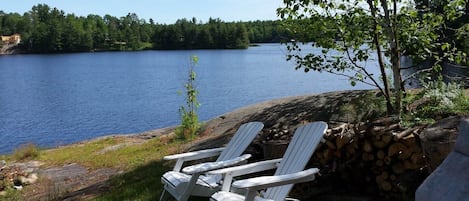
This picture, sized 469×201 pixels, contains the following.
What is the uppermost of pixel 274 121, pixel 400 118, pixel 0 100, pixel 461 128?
pixel 461 128

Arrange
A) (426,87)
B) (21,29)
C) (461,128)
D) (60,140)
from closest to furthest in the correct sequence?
1. (461,128)
2. (426,87)
3. (60,140)
4. (21,29)

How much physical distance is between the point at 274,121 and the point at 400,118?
109 inches

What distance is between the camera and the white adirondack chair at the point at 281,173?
9.68ft

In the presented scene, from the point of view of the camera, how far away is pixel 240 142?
4426mm

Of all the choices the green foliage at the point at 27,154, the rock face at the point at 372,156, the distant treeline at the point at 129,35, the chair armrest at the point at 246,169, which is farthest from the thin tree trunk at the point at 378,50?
the distant treeline at the point at 129,35

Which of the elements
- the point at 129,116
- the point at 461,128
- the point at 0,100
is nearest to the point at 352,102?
the point at 461,128

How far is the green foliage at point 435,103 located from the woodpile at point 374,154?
37 cm

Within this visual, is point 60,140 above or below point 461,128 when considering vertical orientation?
below

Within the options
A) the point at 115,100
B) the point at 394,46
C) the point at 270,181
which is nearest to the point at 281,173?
the point at 270,181

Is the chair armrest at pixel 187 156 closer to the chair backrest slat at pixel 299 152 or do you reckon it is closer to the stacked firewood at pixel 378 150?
the chair backrest slat at pixel 299 152

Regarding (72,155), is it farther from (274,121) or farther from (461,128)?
(461,128)

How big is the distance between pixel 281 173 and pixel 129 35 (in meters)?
82.4

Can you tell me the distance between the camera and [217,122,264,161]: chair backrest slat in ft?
14.3

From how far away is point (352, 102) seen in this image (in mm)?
6391
